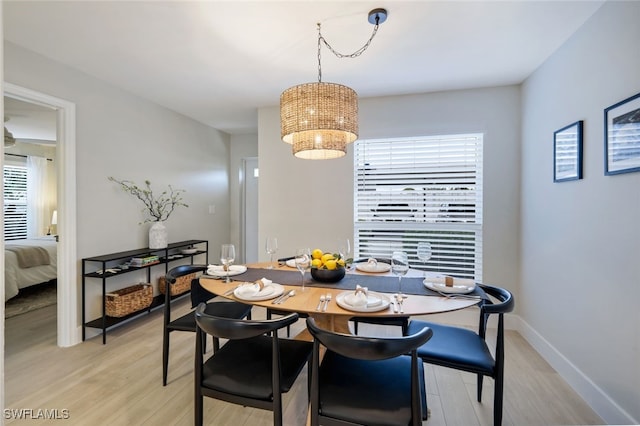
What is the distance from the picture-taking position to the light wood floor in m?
1.73

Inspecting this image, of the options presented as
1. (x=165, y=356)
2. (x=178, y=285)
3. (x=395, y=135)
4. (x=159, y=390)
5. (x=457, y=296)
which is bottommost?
(x=159, y=390)

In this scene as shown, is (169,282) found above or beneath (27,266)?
above

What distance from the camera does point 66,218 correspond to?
8.34ft

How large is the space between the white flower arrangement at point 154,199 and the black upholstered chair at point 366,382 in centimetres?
287

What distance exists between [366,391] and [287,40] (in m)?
2.26

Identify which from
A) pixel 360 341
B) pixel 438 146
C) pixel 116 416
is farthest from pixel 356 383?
pixel 438 146

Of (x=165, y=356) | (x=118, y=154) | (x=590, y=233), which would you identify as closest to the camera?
(x=590, y=233)

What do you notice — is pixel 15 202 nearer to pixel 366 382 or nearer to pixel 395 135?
pixel 395 135

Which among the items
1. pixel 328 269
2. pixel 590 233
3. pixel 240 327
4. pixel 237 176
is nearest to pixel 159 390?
pixel 240 327

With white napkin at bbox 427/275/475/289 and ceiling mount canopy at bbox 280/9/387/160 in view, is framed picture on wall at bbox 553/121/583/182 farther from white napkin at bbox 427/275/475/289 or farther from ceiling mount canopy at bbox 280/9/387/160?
ceiling mount canopy at bbox 280/9/387/160

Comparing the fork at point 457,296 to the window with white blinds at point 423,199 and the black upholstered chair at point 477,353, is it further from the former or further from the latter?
the window with white blinds at point 423,199

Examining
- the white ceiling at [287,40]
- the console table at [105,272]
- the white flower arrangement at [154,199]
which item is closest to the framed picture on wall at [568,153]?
the white ceiling at [287,40]

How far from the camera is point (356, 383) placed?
50.7 inches

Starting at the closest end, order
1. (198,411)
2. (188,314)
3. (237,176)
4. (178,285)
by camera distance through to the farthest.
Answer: (198,411)
(188,314)
(178,285)
(237,176)
